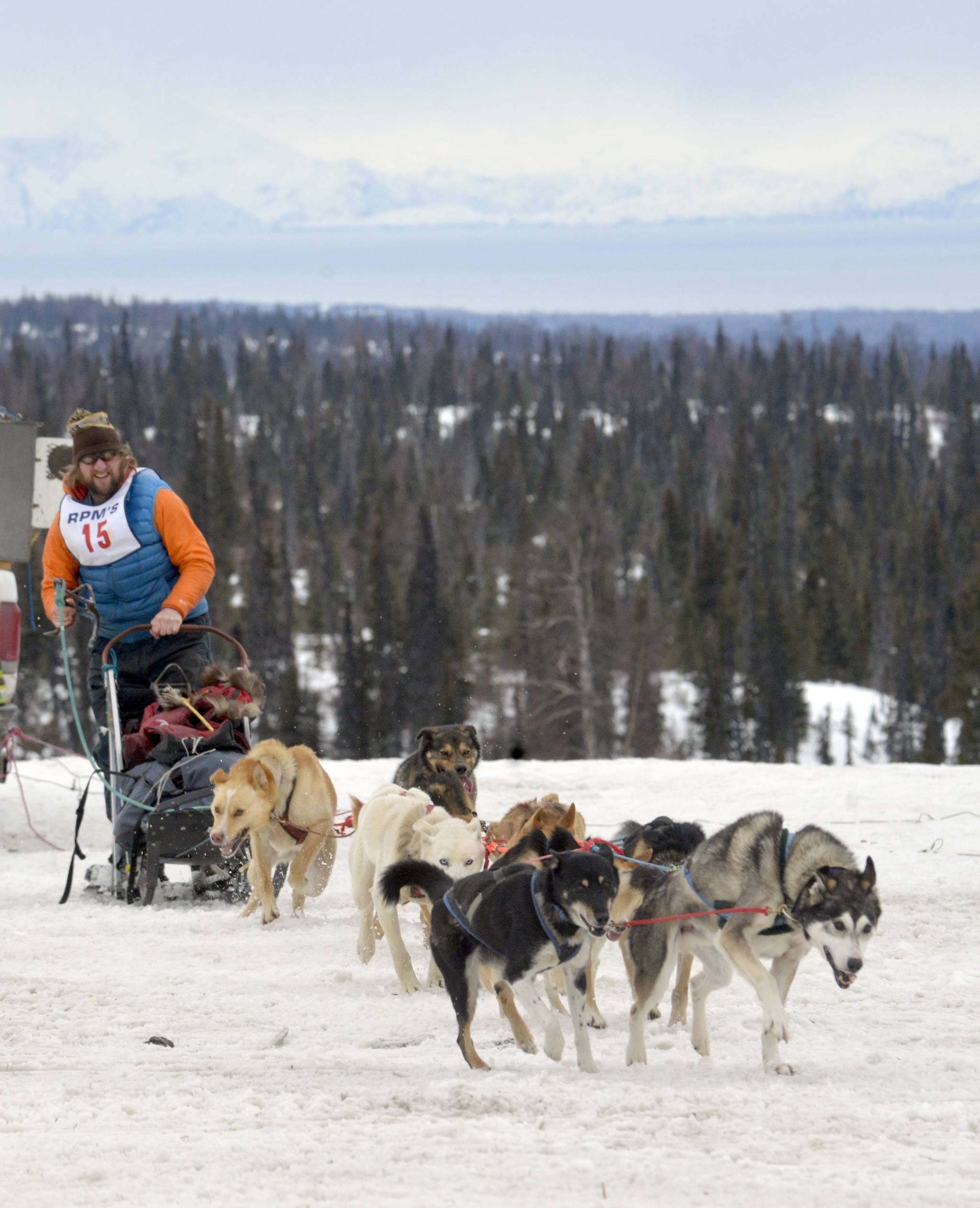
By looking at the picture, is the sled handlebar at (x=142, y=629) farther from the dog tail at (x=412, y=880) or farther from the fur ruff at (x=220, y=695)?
the dog tail at (x=412, y=880)

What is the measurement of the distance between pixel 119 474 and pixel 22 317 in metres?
179

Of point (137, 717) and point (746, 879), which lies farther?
point (137, 717)

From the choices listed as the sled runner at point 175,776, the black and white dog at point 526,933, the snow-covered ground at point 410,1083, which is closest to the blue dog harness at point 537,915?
the black and white dog at point 526,933

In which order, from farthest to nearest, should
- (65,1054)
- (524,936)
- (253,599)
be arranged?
1. (253,599)
2. (65,1054)
3. (524,936)

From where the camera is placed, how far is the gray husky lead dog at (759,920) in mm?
4148

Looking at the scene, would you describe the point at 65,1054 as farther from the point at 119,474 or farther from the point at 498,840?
the point at 119,474

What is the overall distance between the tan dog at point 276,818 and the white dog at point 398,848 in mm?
431

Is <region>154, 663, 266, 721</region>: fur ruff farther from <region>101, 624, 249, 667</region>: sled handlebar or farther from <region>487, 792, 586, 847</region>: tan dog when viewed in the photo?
<region>487, 792, 586, 847</region>: tan dog

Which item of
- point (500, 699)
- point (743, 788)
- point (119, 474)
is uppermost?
point (119, 474)

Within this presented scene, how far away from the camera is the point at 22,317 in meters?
172

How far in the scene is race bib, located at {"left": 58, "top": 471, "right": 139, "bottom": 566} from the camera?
7.14m

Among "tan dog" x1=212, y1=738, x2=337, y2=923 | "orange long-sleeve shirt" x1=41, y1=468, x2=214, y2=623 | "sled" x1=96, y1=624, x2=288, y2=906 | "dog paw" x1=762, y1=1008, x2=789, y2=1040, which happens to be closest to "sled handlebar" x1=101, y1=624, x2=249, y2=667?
"sled" x1=96, y1=624, x2=288, y2=906

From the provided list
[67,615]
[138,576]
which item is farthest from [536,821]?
[67,615]

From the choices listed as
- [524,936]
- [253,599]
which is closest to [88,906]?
[524,936]
